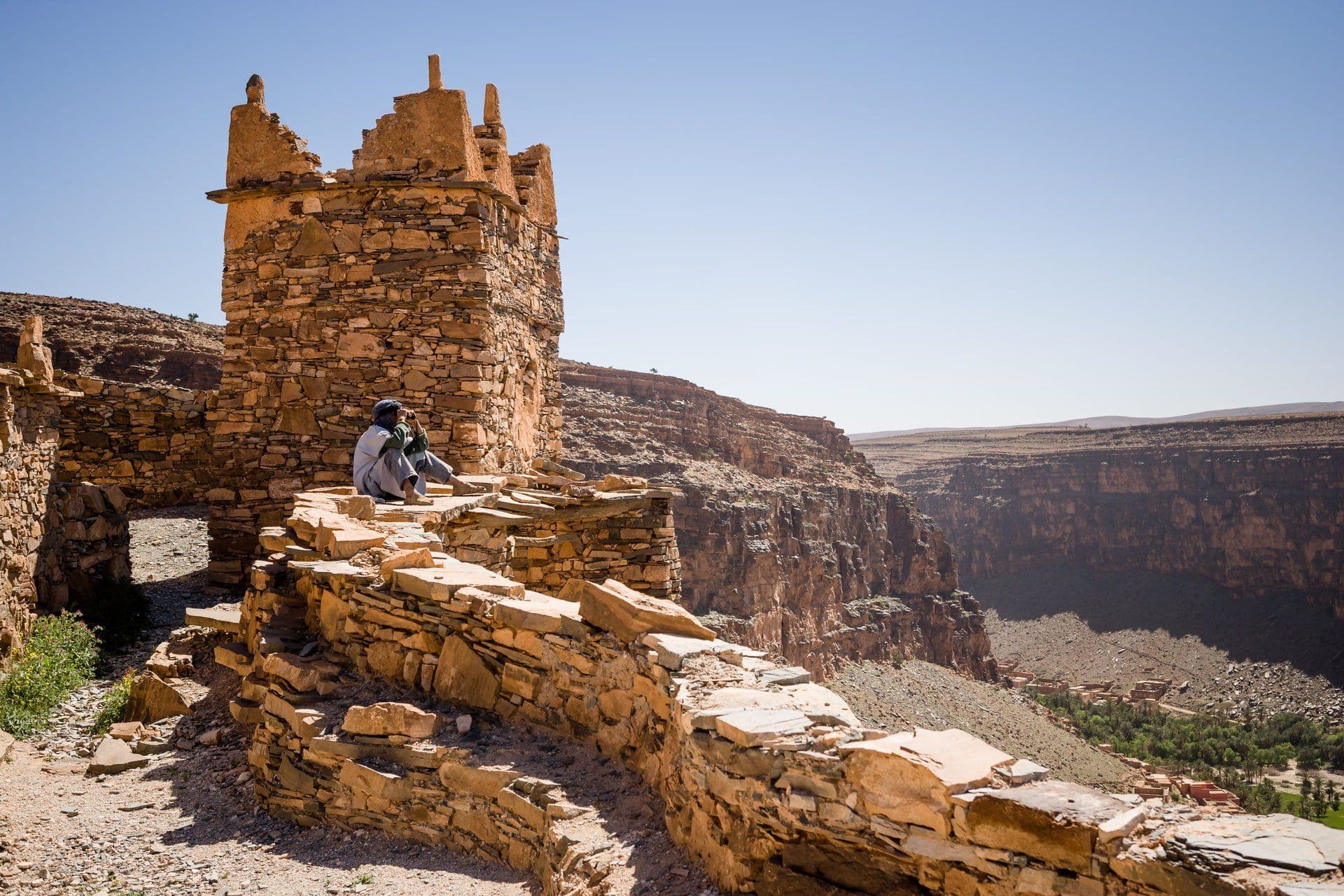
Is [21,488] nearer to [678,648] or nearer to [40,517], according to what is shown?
[40,517]

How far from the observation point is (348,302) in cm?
1157

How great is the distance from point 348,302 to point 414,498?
3.98 metres

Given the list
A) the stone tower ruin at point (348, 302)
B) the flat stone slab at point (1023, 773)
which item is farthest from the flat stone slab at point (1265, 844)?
the stone tower ruin at point (348, 302)

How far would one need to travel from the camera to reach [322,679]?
223 inches

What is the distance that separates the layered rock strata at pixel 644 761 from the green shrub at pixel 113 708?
3.17 ft

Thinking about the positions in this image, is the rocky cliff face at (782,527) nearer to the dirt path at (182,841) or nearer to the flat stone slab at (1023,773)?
the dirt path at (182,841)

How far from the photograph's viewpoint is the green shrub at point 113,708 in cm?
699

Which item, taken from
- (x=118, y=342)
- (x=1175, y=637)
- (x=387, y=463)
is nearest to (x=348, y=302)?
(x=387, y=463)

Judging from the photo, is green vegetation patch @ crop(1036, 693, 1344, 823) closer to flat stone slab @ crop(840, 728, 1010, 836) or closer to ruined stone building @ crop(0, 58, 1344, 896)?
ruined stone building @ crop(0, 58, 1344, 896)

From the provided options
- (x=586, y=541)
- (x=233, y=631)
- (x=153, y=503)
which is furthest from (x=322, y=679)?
(x=153, y=503)

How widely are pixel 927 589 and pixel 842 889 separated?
78019 millimetres

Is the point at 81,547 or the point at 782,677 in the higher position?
the point at 81,547

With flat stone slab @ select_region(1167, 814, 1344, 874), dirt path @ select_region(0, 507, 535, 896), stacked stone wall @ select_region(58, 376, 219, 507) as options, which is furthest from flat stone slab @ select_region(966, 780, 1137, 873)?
stacked stone wall @ select_region(58, 376, 219, 507)

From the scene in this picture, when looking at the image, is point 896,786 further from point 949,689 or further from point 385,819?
point 949,689
